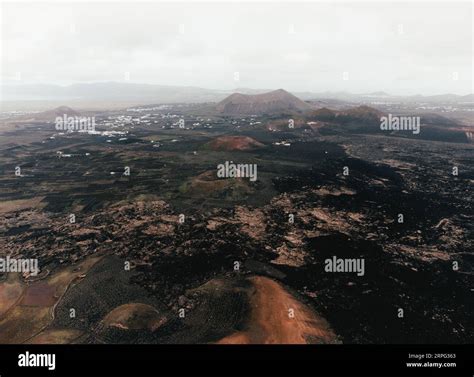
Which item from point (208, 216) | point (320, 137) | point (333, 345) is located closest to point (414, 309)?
point (333, 345)

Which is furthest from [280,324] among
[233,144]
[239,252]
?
[233,144]

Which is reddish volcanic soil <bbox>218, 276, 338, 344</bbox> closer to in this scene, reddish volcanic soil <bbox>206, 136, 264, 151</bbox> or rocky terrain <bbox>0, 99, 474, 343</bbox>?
rocky terrain <bbox>0, 99, 474, 343</bbox>

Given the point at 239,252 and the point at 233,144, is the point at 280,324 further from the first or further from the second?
the point at 233,144

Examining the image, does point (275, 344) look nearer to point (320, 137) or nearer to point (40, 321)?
point (40, 321)

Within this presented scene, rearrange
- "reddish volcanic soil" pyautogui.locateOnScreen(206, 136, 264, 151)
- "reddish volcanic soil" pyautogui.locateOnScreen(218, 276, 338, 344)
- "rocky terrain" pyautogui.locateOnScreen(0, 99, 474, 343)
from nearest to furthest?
"reddish volcanic soil" pyautogui.locateOnScreen(218, 276, 338, 344)
"rocky terrain" pyautogui.locateOnScreen(0, 99, 474, 343)
"reddish volcanic soil" pyautogui.locateOnScreen(206, 136, 264, 151)

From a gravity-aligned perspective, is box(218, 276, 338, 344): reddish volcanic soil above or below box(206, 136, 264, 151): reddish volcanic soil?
below

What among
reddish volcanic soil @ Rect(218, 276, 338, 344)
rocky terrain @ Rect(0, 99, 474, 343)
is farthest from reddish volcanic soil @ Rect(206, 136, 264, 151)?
reddish volcanic soil @ Rect(218, 276, 338, 344)
